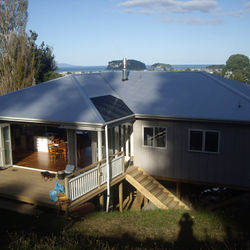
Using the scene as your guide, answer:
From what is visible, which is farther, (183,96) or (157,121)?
(183,96)

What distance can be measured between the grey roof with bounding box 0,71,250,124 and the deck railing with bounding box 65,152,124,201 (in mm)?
1829

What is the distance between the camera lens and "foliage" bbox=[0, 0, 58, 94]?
88.6 ft

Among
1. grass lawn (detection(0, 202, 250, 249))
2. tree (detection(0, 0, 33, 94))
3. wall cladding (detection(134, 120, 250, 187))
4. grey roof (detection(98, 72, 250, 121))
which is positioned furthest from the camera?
tree (detection(0, 0, 33, 94))

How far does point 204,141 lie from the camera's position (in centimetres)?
1241

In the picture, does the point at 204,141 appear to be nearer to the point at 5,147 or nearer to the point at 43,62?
the point at 5,147

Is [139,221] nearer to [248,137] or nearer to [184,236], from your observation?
[184,236]

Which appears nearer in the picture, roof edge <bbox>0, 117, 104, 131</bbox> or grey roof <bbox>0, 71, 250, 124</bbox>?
roof edge <bbox>0, 117, 104, 131</bbox>

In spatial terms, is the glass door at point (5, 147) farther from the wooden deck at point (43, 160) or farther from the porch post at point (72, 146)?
the porch post at point (72, 146)

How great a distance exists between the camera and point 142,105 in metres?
13.6

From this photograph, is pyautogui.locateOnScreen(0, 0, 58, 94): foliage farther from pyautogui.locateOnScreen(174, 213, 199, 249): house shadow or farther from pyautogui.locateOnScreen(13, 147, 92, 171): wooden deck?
pyautogui.locateOnScreen(174, 213, 199, 249): house shadow

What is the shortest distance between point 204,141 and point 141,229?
4.59 m

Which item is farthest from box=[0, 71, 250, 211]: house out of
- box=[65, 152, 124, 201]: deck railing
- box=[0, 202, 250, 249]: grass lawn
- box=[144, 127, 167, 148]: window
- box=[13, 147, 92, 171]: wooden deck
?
box=[0, 202, 250, 249]: grass lawn

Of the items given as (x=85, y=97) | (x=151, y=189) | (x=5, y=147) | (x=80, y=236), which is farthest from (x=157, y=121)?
(x=5, y=147)

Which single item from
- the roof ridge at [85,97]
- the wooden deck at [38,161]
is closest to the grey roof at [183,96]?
the roof ridge at [85,97]
